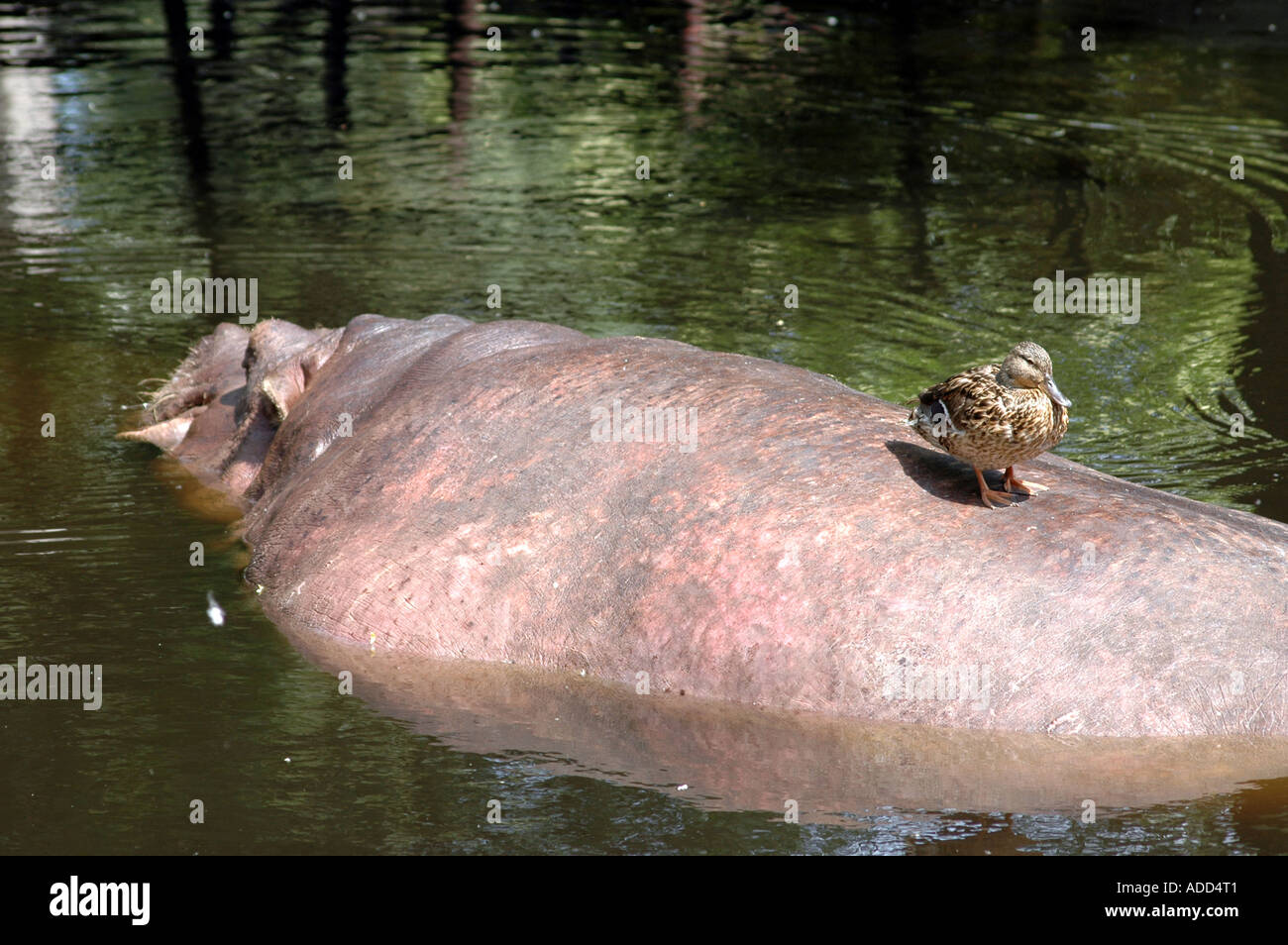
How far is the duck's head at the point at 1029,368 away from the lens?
4.81 m

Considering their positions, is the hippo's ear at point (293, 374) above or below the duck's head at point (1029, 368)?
below

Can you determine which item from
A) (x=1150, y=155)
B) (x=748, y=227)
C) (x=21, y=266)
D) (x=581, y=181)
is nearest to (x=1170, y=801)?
(x=748, y=227)

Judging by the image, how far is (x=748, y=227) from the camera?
12750mm

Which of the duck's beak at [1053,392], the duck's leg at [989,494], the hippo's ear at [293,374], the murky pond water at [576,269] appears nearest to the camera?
the murky pond water at [576,269]

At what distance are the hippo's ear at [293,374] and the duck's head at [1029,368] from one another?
3.67m

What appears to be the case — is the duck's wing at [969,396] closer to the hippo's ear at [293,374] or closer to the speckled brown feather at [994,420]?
the speckled brown feather at [994,420]

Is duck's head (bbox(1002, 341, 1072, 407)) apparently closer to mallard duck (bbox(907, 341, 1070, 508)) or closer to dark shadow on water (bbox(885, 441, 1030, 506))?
mallard duck (bbox(907, 341, 1070, 508))

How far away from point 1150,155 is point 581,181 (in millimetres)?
5379

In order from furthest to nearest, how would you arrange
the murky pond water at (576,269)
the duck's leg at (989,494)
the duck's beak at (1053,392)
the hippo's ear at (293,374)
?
the hippo's ear at (293,374), the duck's leg at (989,494), the duck's beak at (1053,392), the murky pond water at (576,269)

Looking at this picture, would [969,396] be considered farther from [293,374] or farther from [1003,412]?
[293,374]

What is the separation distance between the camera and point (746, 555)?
16.8 ft

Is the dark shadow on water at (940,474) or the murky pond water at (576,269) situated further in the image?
the dark shadow on water at (940,474)

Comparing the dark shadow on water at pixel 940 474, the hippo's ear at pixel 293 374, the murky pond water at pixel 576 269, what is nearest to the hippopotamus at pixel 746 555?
the dark shadow on water at pixel 940 474
